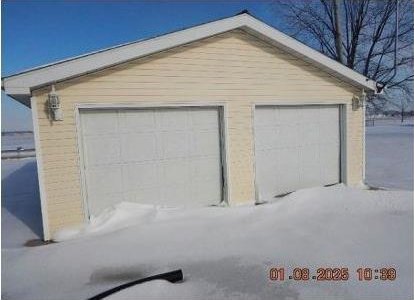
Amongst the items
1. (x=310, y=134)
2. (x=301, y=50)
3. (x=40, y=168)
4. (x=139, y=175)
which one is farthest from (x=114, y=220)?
(x=301, y=50)

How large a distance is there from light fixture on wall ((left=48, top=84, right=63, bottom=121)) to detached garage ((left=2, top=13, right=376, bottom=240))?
0.7 inches

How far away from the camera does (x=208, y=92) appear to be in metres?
7.12

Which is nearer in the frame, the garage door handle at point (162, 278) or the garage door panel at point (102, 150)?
the garage door handle at point (162, 278)

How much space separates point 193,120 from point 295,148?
9.80 ft

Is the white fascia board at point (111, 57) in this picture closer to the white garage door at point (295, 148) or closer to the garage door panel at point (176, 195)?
the white garage door at point (295, 148)

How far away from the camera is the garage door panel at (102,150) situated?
6258mm

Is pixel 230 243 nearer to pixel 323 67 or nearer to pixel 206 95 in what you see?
pixel 206 95

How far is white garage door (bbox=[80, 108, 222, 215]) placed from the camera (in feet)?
20.7

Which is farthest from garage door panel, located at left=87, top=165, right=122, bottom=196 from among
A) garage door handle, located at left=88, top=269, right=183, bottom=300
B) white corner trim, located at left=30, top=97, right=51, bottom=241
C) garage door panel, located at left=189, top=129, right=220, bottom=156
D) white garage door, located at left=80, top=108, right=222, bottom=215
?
garage door handle, located at left=88, top=269, right=183, bottom=300

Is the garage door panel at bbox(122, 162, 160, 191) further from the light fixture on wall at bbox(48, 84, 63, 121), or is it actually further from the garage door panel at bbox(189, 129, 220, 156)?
the light fixture on wall at bbox(48, 84, 63, 121)

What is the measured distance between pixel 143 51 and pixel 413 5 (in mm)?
18812

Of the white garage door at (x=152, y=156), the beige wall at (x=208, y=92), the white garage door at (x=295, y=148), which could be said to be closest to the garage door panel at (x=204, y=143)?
the white garage door at (x=152, y=156)

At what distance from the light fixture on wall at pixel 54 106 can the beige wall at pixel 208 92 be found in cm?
10
